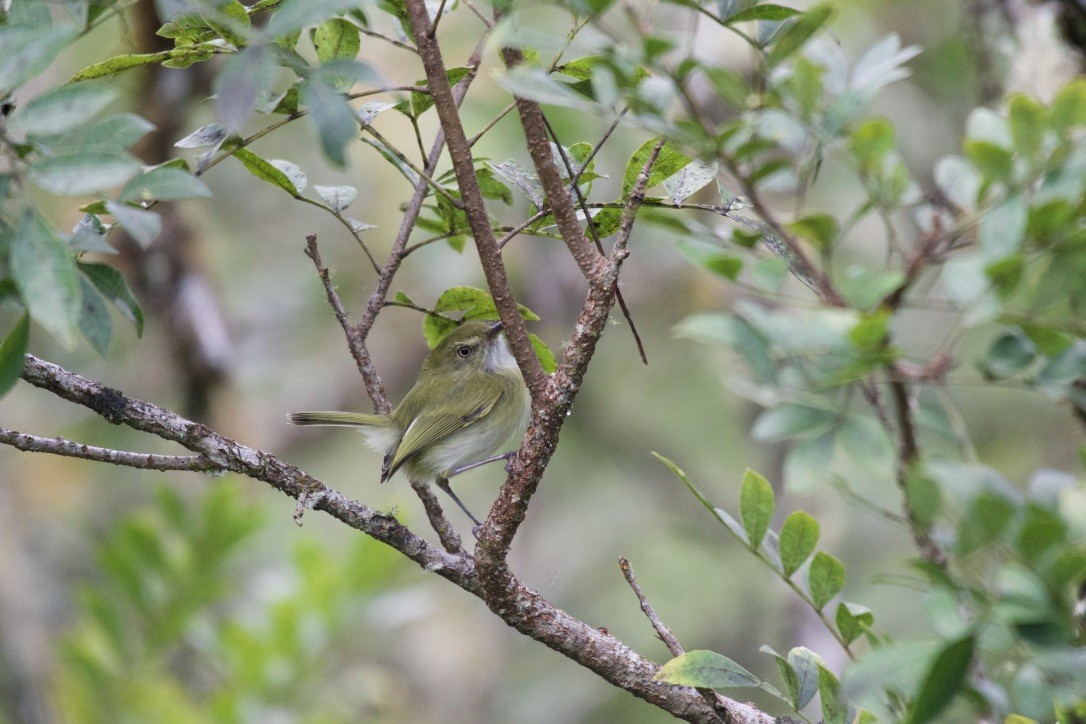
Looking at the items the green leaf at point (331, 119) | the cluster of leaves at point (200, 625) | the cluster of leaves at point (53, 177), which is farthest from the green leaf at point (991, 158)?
the cluster of leaves at point (200, 625)

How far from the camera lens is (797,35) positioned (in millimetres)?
976

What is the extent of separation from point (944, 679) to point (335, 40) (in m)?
1.29

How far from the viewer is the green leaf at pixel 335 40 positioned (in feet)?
5.34

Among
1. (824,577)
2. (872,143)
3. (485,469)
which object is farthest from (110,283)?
(485,469)

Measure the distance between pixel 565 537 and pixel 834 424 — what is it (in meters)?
6.40

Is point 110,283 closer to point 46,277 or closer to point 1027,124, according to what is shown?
point 46,277

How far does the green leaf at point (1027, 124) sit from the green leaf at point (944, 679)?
41cm

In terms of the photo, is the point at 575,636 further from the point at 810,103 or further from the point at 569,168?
the point at 810,103

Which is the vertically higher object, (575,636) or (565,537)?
(575,636)

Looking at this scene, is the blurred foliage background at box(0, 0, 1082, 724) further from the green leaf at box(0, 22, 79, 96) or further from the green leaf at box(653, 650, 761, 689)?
the green leaf at box(0, 22, 79, 96)

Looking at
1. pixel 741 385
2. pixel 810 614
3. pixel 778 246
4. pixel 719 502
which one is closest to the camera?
pixel 741 385

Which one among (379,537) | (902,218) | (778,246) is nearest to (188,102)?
(379,537)

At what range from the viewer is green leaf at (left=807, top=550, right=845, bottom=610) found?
55.7 inches

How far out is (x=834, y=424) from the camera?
87 centimetres
